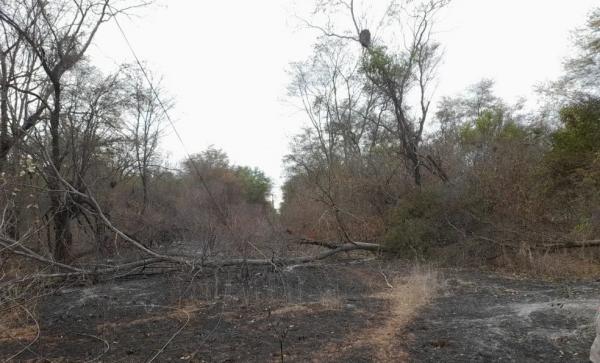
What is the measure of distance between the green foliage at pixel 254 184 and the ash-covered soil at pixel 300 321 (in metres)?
34.0

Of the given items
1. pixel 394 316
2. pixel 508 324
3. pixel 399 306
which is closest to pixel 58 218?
pixel 399 306

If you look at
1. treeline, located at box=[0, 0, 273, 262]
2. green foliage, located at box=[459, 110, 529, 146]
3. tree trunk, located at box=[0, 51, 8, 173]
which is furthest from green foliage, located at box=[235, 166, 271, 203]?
tree trunk, located at box=[0, 51, 8, 173]

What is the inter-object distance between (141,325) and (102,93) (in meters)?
7.76

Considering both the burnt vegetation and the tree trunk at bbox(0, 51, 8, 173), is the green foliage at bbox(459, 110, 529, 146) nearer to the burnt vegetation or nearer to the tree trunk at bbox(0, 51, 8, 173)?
the burnt vegetation

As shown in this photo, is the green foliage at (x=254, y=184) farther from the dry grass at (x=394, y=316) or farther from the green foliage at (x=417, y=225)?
the dry grass at (x=394, y=316)

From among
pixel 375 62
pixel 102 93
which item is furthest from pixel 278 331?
pixel 375 62

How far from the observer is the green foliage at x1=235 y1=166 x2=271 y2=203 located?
1732 inches

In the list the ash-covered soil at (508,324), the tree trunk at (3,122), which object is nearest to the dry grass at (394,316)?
the ash-covered soil at (508,324)

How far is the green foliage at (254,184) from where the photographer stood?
44.0 m

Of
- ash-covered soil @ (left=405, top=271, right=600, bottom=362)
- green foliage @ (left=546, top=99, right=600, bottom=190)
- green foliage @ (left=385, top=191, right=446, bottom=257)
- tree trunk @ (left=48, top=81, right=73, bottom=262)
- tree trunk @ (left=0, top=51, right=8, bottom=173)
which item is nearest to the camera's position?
ash-covered soil @ (left=405, top=271, right=600, bottom=362)

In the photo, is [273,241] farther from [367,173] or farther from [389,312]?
[367,173]

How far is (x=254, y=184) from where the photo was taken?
46.6 m

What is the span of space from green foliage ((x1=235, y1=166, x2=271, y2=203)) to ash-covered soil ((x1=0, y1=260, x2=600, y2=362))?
112ft

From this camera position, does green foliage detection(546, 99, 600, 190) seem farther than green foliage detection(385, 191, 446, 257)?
Yes
